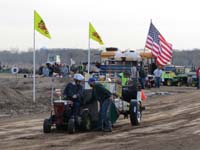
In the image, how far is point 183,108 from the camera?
2317cm

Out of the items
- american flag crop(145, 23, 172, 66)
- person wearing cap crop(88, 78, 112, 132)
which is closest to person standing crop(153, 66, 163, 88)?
american flag crop(145, 23, 172, 66)

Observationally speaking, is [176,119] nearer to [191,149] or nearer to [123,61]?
[191,149]

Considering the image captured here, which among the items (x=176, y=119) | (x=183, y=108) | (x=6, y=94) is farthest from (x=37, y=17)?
(x=176, y=119)

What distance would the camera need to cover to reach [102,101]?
49.4 ft

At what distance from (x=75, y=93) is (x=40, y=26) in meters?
11.5

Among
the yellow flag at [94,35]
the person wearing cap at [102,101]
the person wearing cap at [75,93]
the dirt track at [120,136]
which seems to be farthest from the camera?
the yellow flag at [94,35]

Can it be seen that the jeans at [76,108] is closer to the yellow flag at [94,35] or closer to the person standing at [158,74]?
the yellow flag at [94,35]

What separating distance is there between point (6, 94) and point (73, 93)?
12.5m

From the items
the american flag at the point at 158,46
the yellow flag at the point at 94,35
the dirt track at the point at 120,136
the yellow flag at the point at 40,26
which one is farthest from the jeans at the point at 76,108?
the american flag at the point at 158,46

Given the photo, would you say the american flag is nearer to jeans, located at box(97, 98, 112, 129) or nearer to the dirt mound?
the dirt mound

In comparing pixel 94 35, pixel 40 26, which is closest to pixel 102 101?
pixel 40 26

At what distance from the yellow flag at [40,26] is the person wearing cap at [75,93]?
11.1 metres

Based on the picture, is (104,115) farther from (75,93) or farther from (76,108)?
(75,93)

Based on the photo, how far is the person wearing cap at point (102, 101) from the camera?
1495 cm
